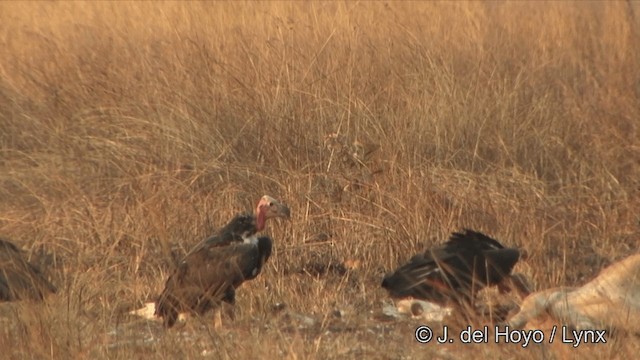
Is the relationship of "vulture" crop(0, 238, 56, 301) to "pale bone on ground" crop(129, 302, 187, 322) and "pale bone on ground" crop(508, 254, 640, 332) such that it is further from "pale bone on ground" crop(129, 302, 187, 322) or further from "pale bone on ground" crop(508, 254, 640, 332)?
"pale bone on ground" crop(508, 254, 640, 332)

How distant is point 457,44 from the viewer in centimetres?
854

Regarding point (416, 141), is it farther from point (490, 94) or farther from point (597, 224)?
point (597, 224)

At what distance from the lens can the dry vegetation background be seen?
20.0ft

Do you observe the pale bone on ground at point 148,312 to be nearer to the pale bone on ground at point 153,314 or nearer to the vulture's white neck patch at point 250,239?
the pale bone on ground at point 153,314

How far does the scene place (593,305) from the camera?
4.75m

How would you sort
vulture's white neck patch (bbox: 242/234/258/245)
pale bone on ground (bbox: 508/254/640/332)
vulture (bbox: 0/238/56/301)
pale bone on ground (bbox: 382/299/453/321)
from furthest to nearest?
vulture's white neck patch (bbox: 242/234/258/245)
pale bone on ground (bbox: 382/299/453/321)
vulture (bbox: 0/238/56/301)
pale bone on ground (bbox: 508/254/640/332)

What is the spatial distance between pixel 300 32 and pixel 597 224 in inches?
105

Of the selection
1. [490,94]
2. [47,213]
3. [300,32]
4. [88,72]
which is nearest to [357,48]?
[300,32]

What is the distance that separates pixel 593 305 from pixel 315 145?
3049 millimetres

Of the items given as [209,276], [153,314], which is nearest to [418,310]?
[209,276]

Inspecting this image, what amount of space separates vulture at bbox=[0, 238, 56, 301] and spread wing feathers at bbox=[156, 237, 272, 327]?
520 millimetres

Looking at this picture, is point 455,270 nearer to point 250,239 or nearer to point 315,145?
point 250,239

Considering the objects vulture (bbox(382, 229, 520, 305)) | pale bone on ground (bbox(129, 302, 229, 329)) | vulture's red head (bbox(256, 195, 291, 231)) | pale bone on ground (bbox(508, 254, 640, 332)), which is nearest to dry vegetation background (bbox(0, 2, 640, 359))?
pale bone on ground (bbox(129, 302, 229, 329))

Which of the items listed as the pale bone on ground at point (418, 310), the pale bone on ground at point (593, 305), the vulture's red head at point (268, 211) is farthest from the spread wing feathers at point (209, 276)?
the pale bone on ground at point (593, 305)
